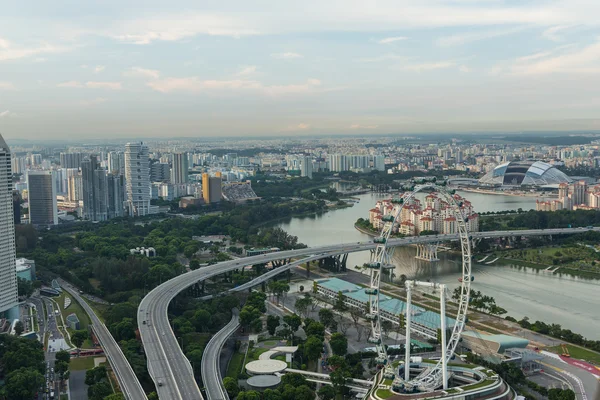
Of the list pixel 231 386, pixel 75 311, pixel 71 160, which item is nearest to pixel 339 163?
pixel 71 160

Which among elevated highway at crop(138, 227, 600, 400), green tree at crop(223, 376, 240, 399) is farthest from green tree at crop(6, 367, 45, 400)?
green tree at crop(223, 376, 240, 399)

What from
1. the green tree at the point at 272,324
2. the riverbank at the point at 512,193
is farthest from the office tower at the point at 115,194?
the riverbank at the point at 512,193

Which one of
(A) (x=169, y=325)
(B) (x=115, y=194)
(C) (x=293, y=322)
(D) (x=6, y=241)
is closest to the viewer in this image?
(A) (x=169, y=325)

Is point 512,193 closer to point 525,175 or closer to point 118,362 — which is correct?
point 525,175

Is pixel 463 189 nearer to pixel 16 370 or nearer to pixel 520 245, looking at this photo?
pixel 520 245

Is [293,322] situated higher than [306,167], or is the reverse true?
[306,167]

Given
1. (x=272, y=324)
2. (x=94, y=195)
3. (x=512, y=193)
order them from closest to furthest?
(x=272, y=324)
(x=94, y=195)
(x=512, y=193)

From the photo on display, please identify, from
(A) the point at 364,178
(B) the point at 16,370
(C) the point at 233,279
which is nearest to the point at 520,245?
(C) the point at 233,279

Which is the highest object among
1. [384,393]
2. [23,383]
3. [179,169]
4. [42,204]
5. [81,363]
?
[179,169]
